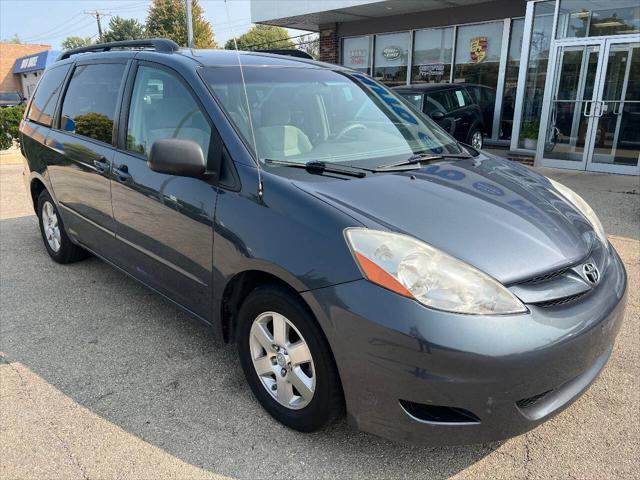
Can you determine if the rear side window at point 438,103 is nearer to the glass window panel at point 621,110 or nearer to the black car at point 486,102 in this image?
the black car at point 486,102

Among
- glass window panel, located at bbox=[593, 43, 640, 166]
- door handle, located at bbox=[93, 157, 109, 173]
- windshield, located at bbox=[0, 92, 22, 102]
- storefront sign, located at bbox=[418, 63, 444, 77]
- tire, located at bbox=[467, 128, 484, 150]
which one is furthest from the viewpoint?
windshield, located at bbox=[0, 92, 22, 102]

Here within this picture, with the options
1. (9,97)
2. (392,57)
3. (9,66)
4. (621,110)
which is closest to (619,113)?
(621,110)

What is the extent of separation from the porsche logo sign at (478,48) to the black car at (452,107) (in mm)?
1850

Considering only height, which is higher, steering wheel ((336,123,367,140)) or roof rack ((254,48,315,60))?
roof rack ((254,48,315,60))

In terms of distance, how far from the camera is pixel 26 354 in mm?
3133

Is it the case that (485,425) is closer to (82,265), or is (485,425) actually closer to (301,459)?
(301,459)

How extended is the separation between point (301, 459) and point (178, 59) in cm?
231

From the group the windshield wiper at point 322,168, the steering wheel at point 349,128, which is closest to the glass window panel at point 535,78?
the steering wheel at point 349,128

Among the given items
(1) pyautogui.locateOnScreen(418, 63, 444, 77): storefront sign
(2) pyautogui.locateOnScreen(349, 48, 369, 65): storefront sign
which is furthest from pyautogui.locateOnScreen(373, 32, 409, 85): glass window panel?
(1) pyautogui.locateOnScreen(418, 63, 444, 77): storefront sign

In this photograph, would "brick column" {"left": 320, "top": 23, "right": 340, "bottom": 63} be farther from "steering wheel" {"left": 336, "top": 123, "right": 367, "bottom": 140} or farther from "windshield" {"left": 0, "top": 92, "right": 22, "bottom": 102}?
"windshield" {"left": 0, "top": 92, "right": 22, "bottom": 102}

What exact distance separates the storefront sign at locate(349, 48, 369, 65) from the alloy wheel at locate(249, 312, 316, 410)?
1450 cm

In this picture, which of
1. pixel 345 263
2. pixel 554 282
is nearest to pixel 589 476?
pixel 554 282

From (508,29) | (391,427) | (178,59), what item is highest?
(508,29)

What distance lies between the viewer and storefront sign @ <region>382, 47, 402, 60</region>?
14.8 m
